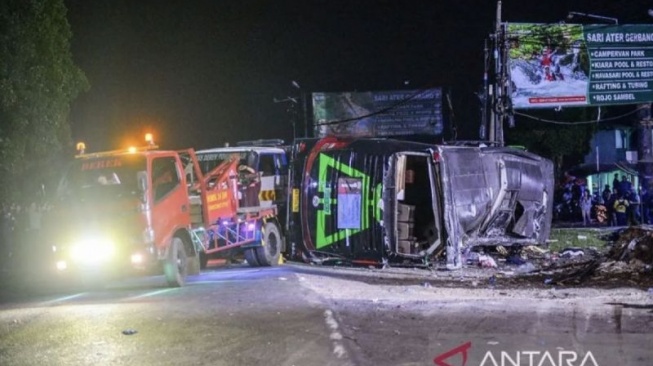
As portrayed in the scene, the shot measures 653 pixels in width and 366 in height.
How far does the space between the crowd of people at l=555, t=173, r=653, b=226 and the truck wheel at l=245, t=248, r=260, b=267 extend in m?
12.7

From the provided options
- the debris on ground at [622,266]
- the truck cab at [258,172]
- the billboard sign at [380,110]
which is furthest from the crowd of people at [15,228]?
the billboard sign at [380,110]

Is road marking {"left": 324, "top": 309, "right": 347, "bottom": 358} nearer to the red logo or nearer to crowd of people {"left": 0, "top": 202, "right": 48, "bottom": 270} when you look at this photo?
the red logo

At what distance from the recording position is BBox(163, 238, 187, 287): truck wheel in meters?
12.6

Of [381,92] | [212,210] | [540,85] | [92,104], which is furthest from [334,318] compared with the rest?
[381,92]

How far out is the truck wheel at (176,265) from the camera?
12609 millimetres

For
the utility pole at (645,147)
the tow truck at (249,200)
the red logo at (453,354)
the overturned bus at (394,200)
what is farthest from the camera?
the utility pole at (645,147)

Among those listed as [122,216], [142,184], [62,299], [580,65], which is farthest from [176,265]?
[580,65]

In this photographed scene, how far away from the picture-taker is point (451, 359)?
7352mm

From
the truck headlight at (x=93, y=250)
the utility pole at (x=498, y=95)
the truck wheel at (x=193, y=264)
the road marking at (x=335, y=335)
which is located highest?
the utility pole at (x=498, y=95)

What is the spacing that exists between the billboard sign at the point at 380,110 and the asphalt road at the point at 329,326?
91.5 feet

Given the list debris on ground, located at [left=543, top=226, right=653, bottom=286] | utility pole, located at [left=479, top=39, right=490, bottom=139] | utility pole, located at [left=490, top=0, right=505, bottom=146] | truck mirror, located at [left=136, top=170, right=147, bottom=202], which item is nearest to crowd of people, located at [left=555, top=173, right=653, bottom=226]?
utility pole, located at [left=490, top=0, right=505, bottom=146]

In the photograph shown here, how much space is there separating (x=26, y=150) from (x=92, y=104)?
15743mm

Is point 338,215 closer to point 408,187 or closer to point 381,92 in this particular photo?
point 408,187

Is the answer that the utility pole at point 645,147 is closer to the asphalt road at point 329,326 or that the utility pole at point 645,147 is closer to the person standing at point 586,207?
the person standing at point 586,207
